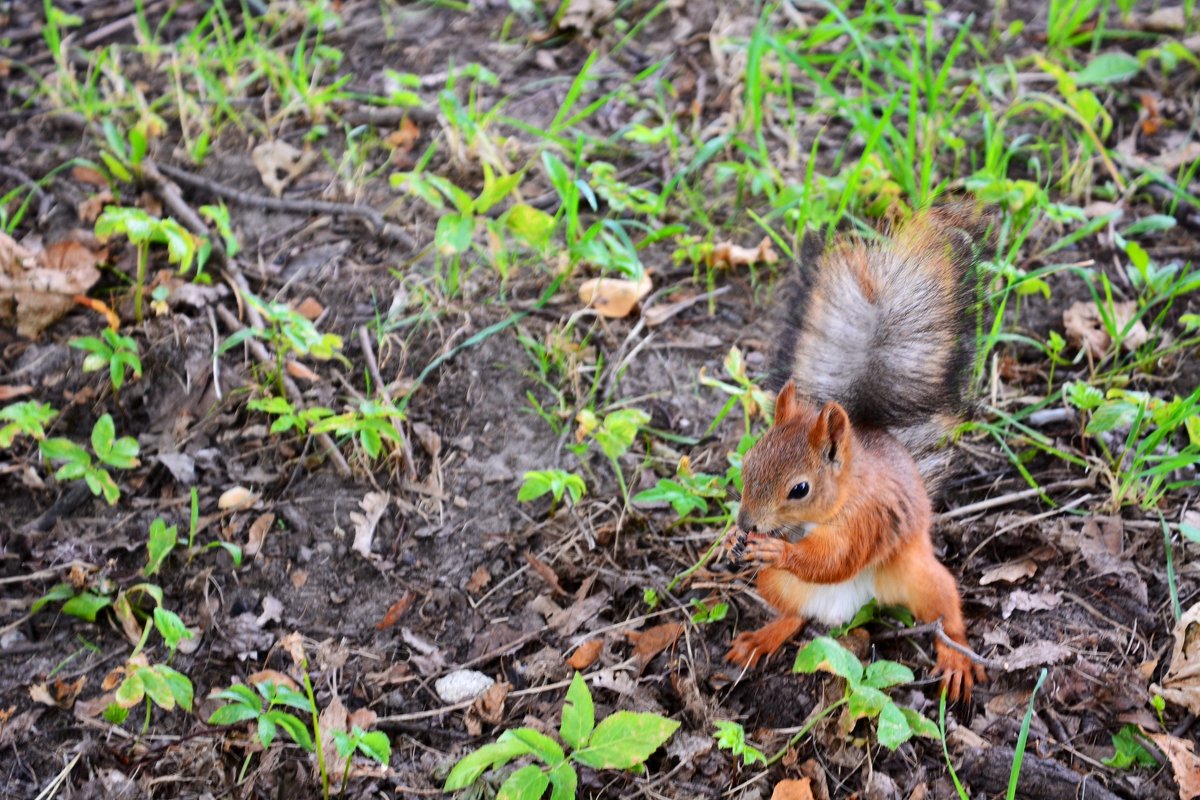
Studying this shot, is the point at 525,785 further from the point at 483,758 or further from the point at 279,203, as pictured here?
the point at 279,203

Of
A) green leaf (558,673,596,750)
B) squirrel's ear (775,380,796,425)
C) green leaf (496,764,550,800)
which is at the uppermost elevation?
squirrel's ear (775,380,796,425)

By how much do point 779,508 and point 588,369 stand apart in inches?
33.2

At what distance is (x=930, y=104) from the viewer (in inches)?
114

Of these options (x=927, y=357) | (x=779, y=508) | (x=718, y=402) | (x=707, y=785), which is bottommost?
(x=707, y=785)

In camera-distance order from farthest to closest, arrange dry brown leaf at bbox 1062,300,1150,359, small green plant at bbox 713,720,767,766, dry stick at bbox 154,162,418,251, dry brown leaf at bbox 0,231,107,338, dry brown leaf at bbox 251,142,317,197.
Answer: dry brown leaf at bbox 251,142,317,197
dry stick at bbox 154,162,418,251
dry brown leaf at bbox 0,231,107,338
dry brown leaf at bbox 1062,300,1150,359
small green plant at bbox 713,720,767,766

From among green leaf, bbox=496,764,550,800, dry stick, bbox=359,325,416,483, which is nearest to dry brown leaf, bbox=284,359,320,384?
dry stick, bbox=359,325,416,483

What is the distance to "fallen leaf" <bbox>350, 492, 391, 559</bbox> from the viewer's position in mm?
2215

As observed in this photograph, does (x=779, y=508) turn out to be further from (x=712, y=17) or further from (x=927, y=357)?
(x=712, y=17)

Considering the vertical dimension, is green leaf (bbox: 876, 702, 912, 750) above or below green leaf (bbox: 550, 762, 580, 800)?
above

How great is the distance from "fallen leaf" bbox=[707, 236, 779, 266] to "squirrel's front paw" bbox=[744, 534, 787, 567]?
1.09 meters

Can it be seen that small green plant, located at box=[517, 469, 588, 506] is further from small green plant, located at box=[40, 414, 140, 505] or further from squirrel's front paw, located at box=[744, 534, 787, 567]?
small green plant, located at box=[40, 414, 140, 505]

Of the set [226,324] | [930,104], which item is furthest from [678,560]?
[930,104]

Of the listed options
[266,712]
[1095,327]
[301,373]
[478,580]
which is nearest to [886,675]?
[478,580]

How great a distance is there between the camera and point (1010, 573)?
206 centimetres
